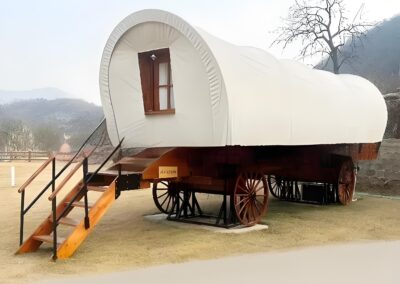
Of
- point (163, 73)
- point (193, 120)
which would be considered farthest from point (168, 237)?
point (163, 73)

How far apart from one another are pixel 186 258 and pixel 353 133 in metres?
6.09

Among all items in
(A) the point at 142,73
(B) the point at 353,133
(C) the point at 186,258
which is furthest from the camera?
(B) the point at 353,133

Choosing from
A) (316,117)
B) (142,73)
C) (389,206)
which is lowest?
(389,206)

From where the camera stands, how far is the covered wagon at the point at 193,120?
7734mm

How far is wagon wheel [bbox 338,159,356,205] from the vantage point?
12.7m

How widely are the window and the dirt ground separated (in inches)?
95.3

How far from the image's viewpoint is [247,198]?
9.52 metres

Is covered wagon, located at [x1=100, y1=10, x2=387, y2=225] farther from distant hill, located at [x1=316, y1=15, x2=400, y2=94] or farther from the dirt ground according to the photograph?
distant hill, located at [x1=316, y1=15, x2=400, y2=94]

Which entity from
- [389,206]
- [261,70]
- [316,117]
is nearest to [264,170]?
[316,117]

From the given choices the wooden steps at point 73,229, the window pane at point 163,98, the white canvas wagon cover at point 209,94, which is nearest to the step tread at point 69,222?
the wooden steps at point 73,229

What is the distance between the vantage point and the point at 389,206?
12.7m

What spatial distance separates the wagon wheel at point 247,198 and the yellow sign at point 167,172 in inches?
50.4

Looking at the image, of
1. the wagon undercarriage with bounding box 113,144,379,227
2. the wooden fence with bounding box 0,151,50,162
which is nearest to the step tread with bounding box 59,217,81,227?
the wagon undercarriage with bounding box 113,144,379,227

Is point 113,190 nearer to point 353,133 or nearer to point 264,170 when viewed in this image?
point 264,170
